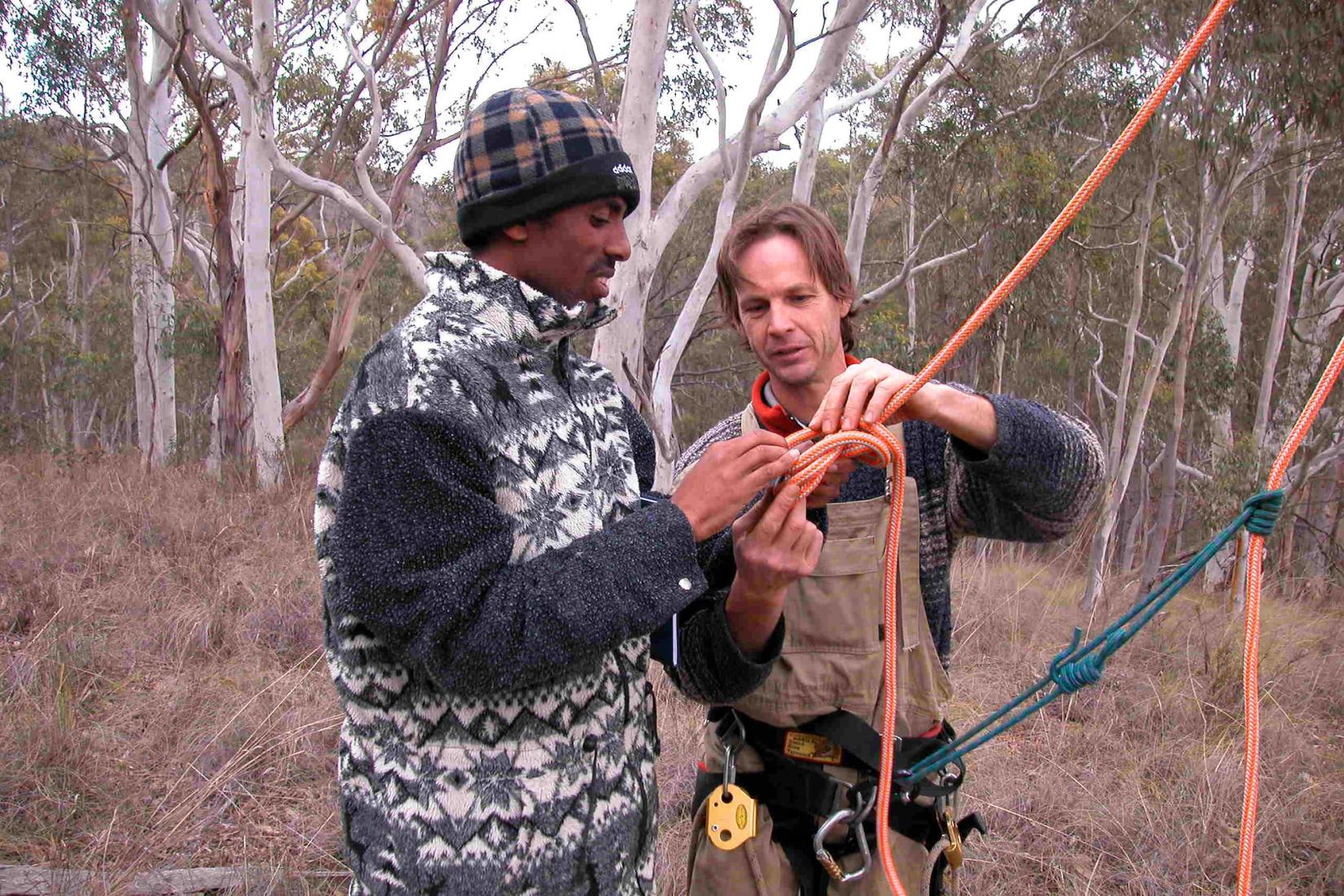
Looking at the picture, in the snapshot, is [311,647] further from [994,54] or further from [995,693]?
[994,54]

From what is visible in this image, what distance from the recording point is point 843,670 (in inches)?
65.4

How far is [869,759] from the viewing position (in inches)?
63.8

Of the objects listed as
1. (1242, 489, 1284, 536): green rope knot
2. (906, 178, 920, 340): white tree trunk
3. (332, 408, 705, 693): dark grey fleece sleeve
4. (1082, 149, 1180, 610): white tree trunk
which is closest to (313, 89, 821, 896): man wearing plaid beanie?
(332, 408, 705, 693): dark grey fleece sleeve

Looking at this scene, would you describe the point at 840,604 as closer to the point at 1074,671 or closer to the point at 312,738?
the point at 1074,671

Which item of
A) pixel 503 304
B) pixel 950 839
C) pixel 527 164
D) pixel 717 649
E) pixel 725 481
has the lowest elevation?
pixel 950 839

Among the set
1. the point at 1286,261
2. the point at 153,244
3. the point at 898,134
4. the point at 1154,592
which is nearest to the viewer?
the point at 1154,592

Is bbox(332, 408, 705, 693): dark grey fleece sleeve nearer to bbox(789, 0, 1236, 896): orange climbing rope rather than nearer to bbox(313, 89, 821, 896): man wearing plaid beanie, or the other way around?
bbox(313, 89, 821, 896): man wearing plaid beanie

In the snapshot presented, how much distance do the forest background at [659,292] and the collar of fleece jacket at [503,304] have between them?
6.17ft

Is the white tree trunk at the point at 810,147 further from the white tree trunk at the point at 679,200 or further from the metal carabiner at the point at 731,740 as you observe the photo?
the metal carabiner at the point at 731,740

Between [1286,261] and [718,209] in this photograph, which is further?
[1286,261]

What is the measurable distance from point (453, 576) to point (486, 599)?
0.15ft

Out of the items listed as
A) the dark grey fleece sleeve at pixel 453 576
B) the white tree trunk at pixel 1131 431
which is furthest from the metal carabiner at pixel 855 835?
the white tree trunk at pixel 1131 431

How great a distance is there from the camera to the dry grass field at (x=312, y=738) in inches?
116

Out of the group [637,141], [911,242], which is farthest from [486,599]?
[911,242]
